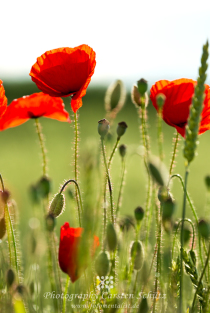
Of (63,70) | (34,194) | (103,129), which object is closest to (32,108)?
(63,70)

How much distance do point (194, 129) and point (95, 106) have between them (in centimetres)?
668

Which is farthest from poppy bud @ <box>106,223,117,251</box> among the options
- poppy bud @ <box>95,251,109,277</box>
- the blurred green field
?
the blurred green field

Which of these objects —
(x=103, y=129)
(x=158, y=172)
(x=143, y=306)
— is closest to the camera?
(x=158, y=172)

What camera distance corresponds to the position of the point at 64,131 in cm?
591

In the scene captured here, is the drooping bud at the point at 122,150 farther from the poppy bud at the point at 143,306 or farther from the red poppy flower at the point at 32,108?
the poppy bud at the point at 143,306

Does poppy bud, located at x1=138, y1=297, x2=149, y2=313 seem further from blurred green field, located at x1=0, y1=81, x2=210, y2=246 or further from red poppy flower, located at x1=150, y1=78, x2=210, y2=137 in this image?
blurred green field, located at x1=0, y1=81, x2=210, y2=246

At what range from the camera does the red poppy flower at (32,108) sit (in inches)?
31.1

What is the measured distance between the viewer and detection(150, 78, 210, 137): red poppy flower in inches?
30.4

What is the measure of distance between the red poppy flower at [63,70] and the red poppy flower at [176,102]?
0.14 m

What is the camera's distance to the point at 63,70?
0.83 m

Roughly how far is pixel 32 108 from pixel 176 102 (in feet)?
0.91

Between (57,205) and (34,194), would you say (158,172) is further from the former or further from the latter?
(57,205)

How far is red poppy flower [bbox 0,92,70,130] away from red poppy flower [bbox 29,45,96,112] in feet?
0.06

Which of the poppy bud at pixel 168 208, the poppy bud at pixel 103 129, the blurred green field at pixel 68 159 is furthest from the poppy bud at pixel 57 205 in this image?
the blurred green field at pixel 68 159
